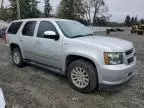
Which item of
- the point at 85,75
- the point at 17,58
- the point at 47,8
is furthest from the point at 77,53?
the point at 47,8

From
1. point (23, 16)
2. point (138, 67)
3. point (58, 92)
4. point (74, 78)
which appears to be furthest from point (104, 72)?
point (23, 16)

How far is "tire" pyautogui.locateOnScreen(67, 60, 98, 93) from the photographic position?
199 inches

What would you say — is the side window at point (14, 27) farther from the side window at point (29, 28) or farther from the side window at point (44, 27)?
the side window at point (44, 27)

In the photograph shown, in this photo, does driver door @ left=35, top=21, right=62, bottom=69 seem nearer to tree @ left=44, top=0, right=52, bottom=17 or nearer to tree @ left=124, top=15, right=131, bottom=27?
tree @ left=44, top=0, right=52, bottom=17

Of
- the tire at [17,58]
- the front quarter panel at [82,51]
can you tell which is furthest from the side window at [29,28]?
the front quarter panel at [82,51]

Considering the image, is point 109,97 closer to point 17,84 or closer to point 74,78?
point 74,78

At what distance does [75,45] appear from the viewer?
5379 millimetres

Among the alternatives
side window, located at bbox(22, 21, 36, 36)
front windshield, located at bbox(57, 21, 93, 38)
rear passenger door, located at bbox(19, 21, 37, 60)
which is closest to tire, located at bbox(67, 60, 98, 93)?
front windshield, located at bbox(57, 21, 93, 38)

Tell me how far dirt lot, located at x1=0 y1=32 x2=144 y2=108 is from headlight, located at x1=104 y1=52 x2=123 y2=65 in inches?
33.6

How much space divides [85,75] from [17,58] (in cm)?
342

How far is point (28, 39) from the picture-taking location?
Result: 689cm

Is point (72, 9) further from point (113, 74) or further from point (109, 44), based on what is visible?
point (113, 74)

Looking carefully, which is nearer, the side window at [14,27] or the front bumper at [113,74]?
the front bumper at [113,74]

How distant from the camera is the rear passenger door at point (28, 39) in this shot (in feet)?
22.2
